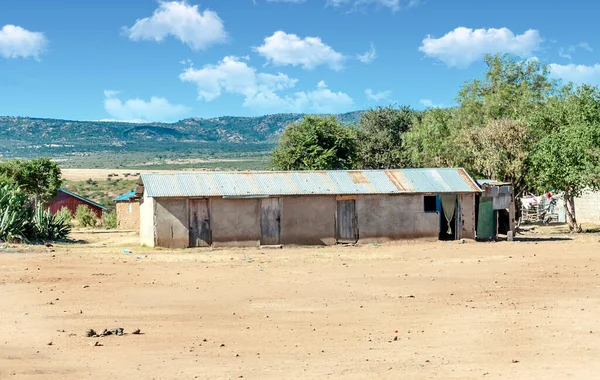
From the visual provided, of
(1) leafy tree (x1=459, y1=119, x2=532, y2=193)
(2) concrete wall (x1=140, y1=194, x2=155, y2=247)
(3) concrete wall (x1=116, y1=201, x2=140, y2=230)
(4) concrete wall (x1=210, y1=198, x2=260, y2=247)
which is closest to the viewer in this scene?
(2) concrete wall (x1=140, y1=194, x2=155, y2=247)

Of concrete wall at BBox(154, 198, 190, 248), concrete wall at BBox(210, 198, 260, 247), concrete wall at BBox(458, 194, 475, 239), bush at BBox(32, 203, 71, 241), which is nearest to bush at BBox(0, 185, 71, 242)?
bush at BBox(32, 203, 71, 241)

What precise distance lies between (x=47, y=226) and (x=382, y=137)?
1345 inches

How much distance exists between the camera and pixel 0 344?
10938 millimetres

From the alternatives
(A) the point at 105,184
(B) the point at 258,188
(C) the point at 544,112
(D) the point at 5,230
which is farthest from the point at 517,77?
(A) the point at 105,184

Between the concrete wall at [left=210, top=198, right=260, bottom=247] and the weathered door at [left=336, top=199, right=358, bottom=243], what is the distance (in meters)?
3.14

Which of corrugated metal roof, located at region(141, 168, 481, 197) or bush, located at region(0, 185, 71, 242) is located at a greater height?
corrugated metal roof, located at region(141, 168, 481, 197)

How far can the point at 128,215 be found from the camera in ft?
152

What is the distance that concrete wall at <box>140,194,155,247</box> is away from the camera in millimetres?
27844

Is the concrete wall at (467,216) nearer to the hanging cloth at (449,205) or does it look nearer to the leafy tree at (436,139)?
the hanging cloth at (449,205)

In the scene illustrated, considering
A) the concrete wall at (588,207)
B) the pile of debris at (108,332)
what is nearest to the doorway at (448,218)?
the concrete wall at (588,207)

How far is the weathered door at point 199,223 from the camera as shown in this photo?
27.9 metres

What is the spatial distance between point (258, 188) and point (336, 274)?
951cm

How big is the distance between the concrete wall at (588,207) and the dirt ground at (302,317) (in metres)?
18.7

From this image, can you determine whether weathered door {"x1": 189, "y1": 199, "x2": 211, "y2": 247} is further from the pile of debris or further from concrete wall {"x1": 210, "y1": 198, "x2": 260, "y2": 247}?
the pile of debris
